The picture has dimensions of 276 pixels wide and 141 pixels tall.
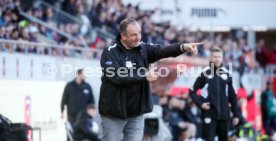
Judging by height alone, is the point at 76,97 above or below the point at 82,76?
below

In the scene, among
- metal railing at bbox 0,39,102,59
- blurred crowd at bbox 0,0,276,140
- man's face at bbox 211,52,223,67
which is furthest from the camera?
blurred crowd at bbox 0,0,276,140

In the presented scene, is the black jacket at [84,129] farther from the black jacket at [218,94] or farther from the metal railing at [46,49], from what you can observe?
the black jacket at [218,94]

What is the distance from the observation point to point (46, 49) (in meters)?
14.9

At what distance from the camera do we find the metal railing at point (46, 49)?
13703 millimetres

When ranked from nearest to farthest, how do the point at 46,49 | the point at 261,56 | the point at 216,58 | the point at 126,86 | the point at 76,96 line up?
1. the point at 126,86
2. the point at 216,58
3. the point at 46,49
4. the point at 76,96
5. the point at 261,56

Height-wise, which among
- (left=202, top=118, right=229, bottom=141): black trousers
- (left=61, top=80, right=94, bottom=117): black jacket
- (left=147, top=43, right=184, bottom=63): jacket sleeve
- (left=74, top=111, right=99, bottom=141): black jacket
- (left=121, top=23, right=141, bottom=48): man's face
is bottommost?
(left=74, top=111, right=99, bottom=141): black jacket

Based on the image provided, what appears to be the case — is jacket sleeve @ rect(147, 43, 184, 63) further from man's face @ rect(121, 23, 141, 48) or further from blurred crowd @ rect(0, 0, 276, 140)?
blurred crowd @ rect(0, 0, 276, 140)

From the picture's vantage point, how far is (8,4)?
16781mm

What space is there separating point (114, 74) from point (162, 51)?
0.68 m

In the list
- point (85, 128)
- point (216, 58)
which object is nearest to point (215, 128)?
point (216, 58)

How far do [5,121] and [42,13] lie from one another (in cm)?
657

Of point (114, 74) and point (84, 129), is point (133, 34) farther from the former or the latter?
point (84, 129)

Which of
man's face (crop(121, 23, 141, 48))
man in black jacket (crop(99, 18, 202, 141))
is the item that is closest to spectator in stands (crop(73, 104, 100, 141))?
man in black jacket (crop(99, 18, 202, 141))

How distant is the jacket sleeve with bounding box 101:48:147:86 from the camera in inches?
336
